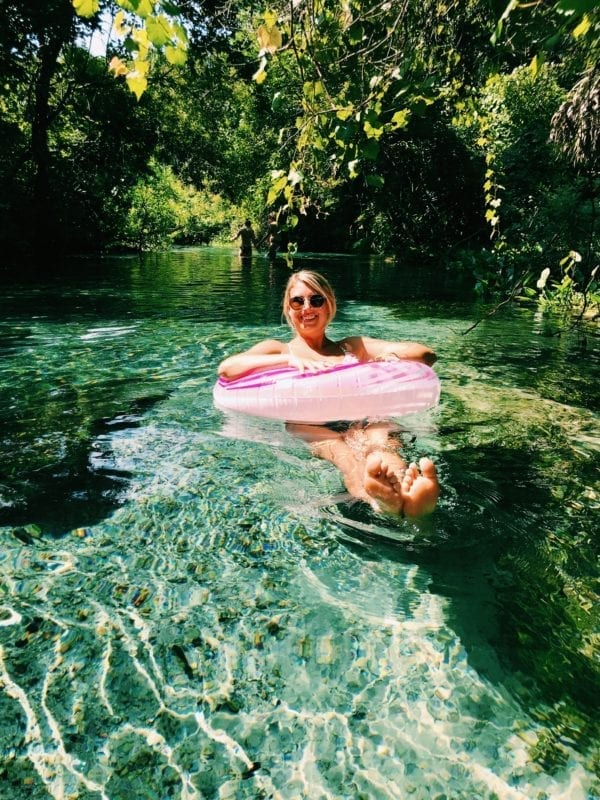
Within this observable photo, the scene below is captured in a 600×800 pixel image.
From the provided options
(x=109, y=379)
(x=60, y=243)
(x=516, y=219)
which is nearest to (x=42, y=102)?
(x=60, y=243)

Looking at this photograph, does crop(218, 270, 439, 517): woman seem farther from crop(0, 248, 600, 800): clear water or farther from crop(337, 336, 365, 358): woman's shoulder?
crop(0, 248, 600, 800): clear water

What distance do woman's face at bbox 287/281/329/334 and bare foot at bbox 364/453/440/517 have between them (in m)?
1.55

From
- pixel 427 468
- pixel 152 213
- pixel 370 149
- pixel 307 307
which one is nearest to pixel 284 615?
pixel 427 468

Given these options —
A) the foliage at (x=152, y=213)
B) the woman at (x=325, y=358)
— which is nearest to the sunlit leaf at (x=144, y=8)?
the woman at (x=325, y=358)

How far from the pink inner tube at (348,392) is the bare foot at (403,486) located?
41.3 inches

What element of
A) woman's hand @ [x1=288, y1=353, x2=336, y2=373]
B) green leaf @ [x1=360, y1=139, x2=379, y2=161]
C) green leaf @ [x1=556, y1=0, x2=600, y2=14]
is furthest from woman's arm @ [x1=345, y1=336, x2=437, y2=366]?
green leaf @ [x1=556, y1=0, x2=600, y2=14]

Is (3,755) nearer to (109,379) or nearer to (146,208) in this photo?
(109,379)

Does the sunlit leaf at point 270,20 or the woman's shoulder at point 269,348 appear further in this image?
the woman's shoulder at point 269,348

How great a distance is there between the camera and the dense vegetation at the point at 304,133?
2.16 meters

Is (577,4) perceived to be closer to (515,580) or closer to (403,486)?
(403,486)

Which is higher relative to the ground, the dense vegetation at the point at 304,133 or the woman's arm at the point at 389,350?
the dense vegetation at the point at 304,133

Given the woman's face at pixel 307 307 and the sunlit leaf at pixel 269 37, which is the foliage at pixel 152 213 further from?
the sunlit leaf at pixel 269 37

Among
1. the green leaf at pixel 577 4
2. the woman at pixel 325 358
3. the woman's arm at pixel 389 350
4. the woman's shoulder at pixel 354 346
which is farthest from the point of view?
the woman's shoulder at pixel 354 346

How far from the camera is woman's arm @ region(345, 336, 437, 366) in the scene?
3.71m
